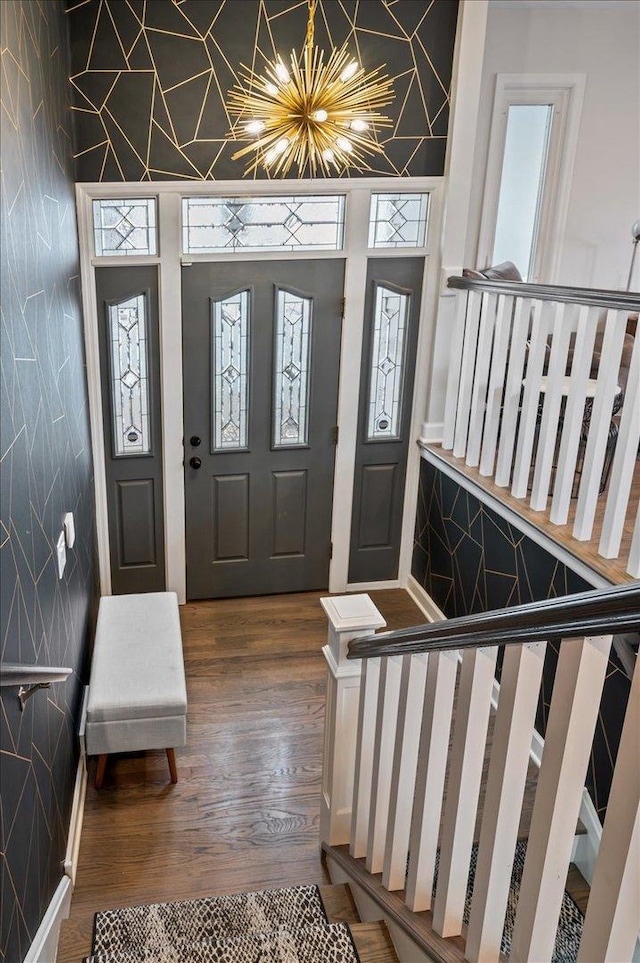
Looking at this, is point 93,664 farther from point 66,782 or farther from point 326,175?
point 326,175

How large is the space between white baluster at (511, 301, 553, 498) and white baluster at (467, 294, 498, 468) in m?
0.45

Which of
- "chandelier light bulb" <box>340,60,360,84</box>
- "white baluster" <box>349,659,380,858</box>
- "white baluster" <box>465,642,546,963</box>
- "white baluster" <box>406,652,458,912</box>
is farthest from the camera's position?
"chandelier light bulb" <box>340,60,360,84</box>

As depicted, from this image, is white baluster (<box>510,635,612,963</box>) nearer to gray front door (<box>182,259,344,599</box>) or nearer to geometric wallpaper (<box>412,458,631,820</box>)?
geometric wallpaper (<box>412,458,631,820</box>)

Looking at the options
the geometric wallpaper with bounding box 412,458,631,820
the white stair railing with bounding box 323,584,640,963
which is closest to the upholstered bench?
the white stair railing with bounding box 323,584,640,963

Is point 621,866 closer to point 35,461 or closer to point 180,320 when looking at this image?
point 35,461

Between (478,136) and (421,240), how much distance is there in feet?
4.49

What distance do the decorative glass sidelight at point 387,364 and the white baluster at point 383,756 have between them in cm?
286

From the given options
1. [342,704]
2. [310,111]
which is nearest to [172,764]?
[342,704]

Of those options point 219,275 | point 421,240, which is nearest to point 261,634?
point 219,275

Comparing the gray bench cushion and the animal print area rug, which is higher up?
the gray bench cushion

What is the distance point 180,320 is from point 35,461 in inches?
86.4

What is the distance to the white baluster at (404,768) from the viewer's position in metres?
2.17

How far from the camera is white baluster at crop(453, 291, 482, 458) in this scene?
4488 millimetres

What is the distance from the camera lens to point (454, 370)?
15.5 feet
